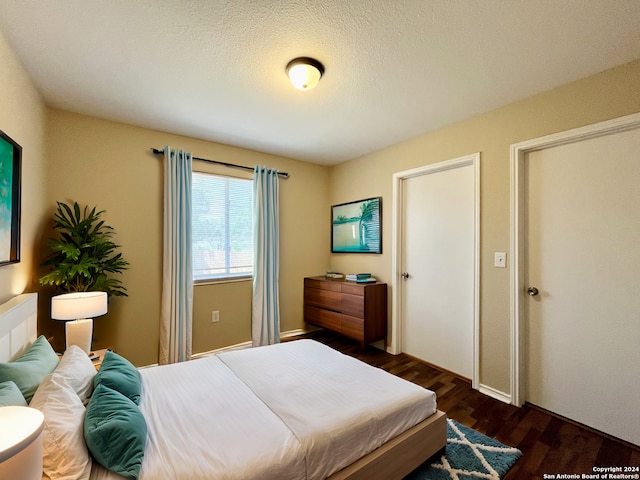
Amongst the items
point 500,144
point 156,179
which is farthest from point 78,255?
point 500,144

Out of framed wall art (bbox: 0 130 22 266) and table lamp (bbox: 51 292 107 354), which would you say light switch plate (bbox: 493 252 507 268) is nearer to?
table lamp (bbox: 51 292 107 354)

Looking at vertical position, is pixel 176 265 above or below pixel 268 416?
above

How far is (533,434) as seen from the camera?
1.89m

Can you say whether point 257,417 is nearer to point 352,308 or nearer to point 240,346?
point 352,308

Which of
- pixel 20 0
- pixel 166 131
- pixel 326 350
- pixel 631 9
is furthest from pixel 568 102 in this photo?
pixel 166 131

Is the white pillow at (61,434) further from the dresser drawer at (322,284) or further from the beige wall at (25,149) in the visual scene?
the dresser drawer at (322,284)

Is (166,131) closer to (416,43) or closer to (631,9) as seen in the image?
(416,43)

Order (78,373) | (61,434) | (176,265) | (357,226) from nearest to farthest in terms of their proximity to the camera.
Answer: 1. (61,434)
2. (78,373)
3. (176,265)
4. (357,226)

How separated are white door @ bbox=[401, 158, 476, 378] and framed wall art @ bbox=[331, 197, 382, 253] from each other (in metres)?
0.35

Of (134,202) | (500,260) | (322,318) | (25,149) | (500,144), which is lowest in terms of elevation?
(322,318)

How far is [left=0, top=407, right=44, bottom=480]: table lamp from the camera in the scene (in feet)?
1.99

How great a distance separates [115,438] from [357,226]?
316cm

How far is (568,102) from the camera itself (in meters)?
2.01

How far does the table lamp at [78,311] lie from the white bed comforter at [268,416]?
2.16 ft
